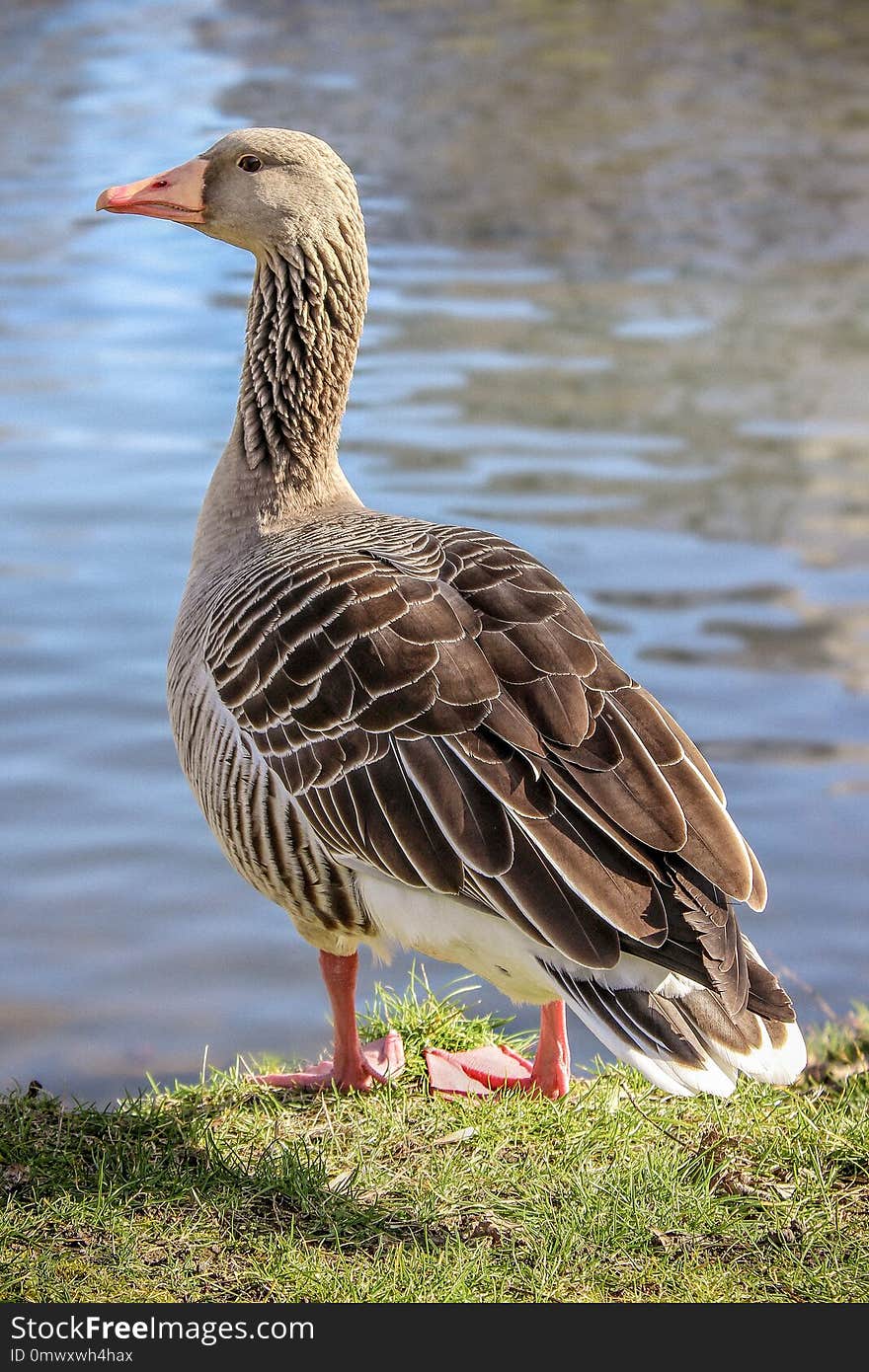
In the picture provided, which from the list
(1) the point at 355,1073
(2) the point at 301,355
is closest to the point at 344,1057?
(1) the point at 355,1073

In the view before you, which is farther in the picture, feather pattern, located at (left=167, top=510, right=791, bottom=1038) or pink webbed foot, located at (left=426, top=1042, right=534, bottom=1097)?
pink webbed foot, located at (left=426, top=1042, right=534, bottom=1097)

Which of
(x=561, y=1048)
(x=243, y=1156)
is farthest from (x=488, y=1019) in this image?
(x=243, y=1156)

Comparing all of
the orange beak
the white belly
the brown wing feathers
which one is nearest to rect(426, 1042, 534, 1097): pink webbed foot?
the white belly

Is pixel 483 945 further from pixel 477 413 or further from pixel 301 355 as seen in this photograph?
pixel 477 413

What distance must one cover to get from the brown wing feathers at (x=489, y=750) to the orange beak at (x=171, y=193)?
56.9 inches

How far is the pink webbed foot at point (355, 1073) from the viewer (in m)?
4.91

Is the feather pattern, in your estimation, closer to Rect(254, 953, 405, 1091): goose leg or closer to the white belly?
the white belly

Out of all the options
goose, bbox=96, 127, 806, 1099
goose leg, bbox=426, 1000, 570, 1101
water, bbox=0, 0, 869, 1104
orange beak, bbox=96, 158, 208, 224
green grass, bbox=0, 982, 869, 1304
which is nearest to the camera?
goose, bbox=96, 127, 806, 1099

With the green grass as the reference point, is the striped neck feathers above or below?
above

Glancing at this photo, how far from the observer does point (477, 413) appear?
41.0ft

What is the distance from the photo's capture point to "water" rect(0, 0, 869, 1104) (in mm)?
7258

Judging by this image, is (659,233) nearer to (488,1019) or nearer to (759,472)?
(759,472)

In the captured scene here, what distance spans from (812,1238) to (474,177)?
593 inches

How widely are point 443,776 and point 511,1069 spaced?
1.38 meters
